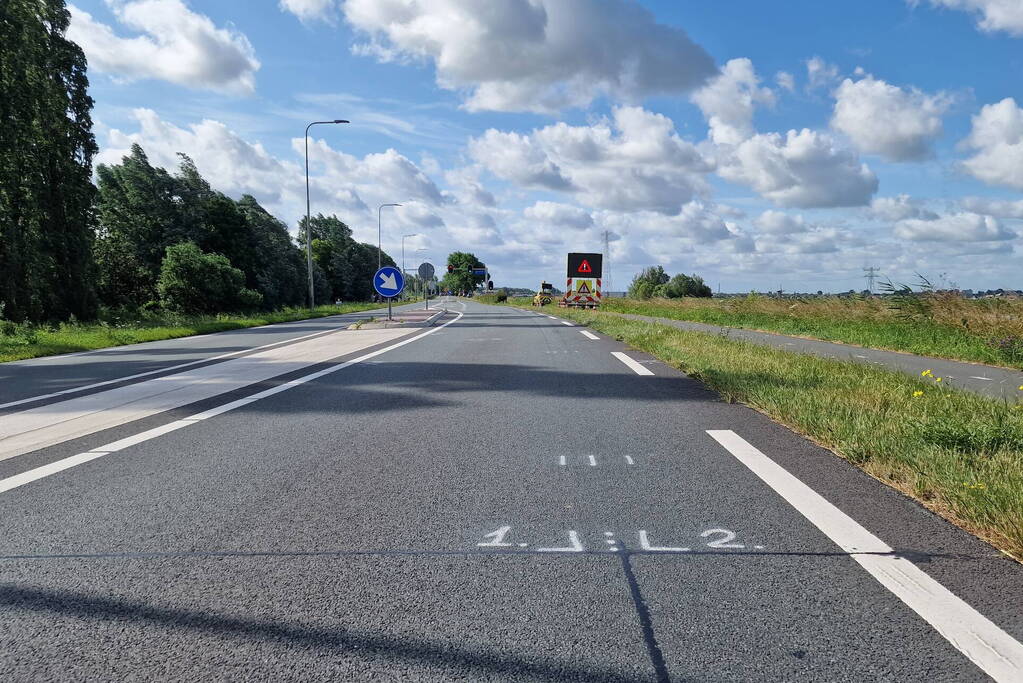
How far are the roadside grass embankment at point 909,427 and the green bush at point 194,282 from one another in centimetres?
2914

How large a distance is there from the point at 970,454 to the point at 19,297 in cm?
2447

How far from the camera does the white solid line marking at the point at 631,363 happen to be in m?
9.85

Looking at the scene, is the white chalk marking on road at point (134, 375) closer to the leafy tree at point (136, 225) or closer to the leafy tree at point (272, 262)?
the leafy tree at point (136, 225)

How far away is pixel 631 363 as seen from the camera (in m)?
11.0

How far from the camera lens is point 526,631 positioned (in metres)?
2.30

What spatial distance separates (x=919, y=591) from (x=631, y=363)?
847cm

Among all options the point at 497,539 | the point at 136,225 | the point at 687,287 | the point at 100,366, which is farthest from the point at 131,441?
the point at 687,287

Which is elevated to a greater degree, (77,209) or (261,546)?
(77,209)

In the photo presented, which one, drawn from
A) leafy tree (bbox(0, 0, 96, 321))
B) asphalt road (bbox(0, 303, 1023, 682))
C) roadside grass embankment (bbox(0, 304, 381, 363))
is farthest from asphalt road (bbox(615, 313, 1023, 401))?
leafy tree (bbox(0, 0, 96, 321))

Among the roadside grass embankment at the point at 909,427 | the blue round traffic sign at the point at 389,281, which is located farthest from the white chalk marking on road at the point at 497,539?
the blue round traffic sign at the point at 389,281

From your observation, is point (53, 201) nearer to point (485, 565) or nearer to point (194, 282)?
point (194, 282)

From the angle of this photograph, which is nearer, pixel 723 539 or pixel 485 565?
pixel 485 565

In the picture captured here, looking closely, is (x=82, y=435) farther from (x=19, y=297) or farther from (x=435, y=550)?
(x=19, y=297)

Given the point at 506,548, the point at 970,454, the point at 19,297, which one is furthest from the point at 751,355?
the point at 19,297
